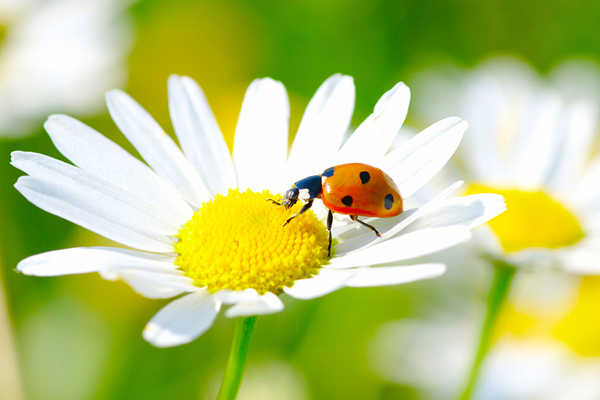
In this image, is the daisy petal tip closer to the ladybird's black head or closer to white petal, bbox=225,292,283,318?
white petal, bbox=225,292,283,318

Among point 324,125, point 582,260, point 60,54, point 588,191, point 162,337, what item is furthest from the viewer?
point 60,54

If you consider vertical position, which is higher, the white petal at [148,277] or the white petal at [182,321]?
the white petal at [148,277]

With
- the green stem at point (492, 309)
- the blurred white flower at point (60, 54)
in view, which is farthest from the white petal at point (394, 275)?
the blurred white flower at point (60, 54)

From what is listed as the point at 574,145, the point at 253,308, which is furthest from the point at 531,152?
the point at 253,308

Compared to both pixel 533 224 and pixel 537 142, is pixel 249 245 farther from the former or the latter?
pixel 537 142

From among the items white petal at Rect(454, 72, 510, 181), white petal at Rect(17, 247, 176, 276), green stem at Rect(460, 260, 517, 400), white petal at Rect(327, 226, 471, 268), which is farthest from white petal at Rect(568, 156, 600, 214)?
white petal at Rect(17, 247, 176, 276)

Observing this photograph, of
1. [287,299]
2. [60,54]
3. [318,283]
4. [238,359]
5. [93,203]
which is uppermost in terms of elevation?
[60,54]

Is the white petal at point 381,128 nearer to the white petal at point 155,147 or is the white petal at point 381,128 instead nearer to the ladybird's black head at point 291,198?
the ladybird's black head at point 291,198
